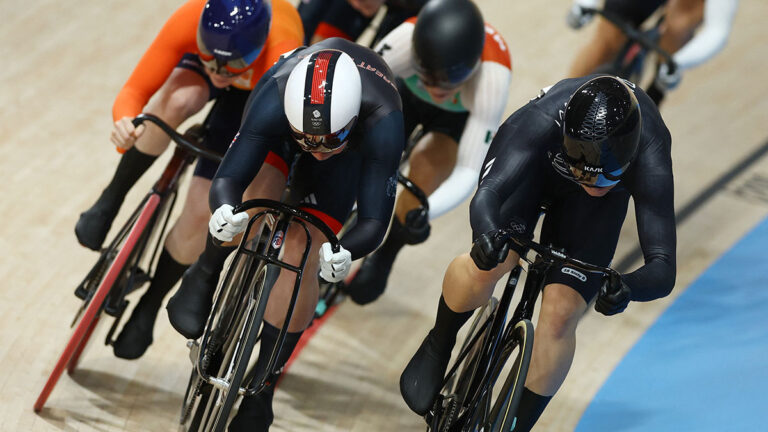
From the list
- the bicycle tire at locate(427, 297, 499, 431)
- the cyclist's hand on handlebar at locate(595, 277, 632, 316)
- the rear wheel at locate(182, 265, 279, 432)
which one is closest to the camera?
the cyclist's hand on handlebar at locate(595, 277, 632, 316)

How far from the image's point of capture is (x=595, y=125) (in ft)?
9.58

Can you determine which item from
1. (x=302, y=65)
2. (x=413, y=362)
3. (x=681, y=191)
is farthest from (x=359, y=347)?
(x=681, y=191)

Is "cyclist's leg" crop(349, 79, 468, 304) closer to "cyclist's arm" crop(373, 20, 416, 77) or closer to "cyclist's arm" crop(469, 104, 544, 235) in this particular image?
"cyclist's arm" crop(373, 20, 416, 77)

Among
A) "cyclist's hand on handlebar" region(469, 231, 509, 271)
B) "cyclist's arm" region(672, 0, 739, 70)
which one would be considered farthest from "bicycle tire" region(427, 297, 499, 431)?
"cyclist's arm" region(672, 0, 739, 70)

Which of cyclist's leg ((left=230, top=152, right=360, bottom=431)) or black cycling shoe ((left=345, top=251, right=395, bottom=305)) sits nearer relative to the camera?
cyclist's leg ((left=230, top=152, right=360, bottom=431))

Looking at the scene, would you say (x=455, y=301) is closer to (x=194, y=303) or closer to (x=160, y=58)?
(x=194, y=303)

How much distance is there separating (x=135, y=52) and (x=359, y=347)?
3058 mm

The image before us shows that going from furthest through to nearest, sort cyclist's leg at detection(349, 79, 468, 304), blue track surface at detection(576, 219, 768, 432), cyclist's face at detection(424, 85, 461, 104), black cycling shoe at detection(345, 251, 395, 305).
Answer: black cycling shoe at detection(345, 251, 395, 305) → cyclist's leg at detection(349, 79, 468, 304) → blue track surface at detection(576, 219, 768, 432) → cyclist's face at detection(424, 85, 461, 104)

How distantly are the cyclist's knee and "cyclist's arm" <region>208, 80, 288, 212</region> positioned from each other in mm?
982

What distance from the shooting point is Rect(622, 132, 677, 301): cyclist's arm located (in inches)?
117

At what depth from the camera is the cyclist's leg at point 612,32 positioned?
5.67 metres

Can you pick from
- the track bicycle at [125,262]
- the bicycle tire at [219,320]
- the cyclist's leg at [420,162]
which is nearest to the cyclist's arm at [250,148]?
the bicycle tire at [219,320]

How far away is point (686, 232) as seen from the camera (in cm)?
582

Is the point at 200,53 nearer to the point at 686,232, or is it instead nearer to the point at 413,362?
the point at 413,362
